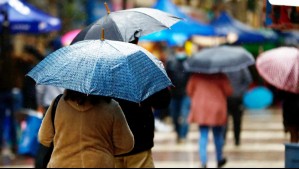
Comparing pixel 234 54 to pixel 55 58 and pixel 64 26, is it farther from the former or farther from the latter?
pixel 64 26

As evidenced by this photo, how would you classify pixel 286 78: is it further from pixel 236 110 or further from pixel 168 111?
pixel 168 111

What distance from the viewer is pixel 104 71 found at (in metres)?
5.66

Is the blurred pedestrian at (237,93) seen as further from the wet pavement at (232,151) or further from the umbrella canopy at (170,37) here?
the umbrella canopy at (170,37)

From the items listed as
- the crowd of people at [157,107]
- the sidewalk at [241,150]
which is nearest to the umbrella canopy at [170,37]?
the sidewalk at [241,150]

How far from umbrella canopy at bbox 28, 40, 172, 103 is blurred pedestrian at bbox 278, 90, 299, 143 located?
12.8 ft

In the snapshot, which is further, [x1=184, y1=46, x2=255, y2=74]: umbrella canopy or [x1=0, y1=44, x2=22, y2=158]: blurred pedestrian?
[x1=0, y1=44, x2=22, y2=158]: blurred pedestrian

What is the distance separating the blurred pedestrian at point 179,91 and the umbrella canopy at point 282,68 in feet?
18.5

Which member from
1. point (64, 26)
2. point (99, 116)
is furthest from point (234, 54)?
point (64, 26)

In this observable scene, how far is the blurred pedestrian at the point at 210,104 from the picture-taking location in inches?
478

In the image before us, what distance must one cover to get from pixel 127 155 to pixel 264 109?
20.5 meters

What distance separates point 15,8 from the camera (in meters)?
16.0

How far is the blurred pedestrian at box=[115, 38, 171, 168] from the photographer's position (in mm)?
6812

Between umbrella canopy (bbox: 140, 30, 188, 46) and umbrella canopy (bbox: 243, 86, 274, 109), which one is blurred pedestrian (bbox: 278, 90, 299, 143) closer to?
umbrella canopy (bbox: 140, 30, 188, 46)

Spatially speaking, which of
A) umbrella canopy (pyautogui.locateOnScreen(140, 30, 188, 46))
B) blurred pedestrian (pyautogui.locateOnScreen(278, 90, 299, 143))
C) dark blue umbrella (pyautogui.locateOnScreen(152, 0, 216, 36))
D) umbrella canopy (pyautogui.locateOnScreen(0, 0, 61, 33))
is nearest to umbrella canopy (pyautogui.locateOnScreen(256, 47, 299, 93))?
blurred pedestrian (pyautogui.locateOnScreen(278, 90, 299, 143))
